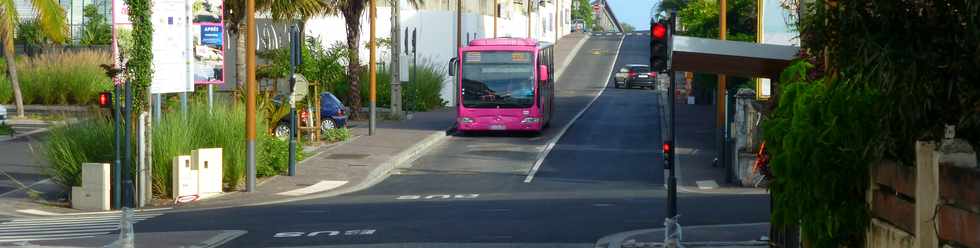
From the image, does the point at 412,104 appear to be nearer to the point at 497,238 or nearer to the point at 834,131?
the point at 497,238

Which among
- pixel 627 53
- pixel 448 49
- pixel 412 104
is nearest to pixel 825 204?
pixel 412 104

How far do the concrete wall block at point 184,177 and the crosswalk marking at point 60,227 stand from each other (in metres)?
2.06

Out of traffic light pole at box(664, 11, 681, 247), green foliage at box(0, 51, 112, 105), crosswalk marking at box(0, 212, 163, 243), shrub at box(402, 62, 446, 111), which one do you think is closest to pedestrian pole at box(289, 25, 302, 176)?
crosswalk marking at box(0, 212, 163, 243)

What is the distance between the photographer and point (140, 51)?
25.6 meters

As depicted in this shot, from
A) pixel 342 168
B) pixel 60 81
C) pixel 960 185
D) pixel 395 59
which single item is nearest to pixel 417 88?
pixel 395 59

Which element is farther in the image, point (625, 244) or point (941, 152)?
point (625, 244)

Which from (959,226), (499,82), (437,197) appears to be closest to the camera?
(959,226)

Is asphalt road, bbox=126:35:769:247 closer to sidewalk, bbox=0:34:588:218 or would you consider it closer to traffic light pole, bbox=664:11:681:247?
sidewalk, bbox=0:34:588:218

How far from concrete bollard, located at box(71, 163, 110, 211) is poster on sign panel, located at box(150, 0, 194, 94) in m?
1.85

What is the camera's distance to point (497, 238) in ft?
59.0

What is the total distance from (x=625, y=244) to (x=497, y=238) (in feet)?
5.95

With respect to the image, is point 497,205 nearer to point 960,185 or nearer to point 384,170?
point 384,170

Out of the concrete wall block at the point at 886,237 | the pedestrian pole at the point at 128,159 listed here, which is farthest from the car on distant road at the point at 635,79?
the concrete wall block at the point at 886,237

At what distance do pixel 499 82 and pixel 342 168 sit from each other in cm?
1104
